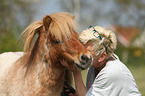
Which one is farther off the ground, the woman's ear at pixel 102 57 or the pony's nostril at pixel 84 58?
the pony's nostril at pixel 84 58

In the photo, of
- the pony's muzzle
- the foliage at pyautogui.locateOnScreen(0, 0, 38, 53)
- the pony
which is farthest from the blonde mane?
the foliage at pyautogui.locateOnScreen(0, 0, 38, 53)

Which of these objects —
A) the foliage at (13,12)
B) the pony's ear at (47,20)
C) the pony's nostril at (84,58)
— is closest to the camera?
the pony's nostril at (84,58)

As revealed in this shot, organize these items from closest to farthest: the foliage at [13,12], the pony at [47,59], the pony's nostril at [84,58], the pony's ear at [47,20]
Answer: the pony's nostril at [84,58]
the pony at [47,59]
the pony's ear at [47,20]
the foliage at [13,12]

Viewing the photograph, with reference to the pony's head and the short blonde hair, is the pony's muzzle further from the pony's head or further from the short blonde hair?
the short blonde hair

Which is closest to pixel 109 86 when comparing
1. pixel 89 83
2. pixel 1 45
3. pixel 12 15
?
pixel 89 83

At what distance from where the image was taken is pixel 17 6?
23.2 m

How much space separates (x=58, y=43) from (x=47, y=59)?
0.32 meters

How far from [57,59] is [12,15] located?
20.3 metres

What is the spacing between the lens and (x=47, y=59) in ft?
10.4

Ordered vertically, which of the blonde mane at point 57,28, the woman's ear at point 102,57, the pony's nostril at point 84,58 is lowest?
the woman's ear at point 102,57

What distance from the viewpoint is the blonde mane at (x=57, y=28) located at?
300 cm

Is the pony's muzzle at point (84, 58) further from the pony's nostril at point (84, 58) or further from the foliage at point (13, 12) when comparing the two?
the foliage at point (13, 12)

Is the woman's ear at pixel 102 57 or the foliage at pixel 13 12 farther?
the foliage at pixel 13 12

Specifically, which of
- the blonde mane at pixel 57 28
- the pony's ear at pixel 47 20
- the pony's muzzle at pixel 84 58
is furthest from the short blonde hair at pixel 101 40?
the pony's ear at pixel 47 20
